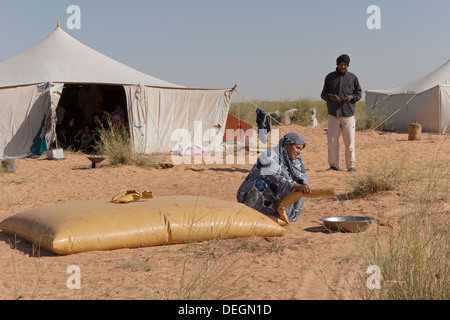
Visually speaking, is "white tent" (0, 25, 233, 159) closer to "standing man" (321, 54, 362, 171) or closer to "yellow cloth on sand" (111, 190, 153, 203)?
"standing man" (321, 54, 362, 171)

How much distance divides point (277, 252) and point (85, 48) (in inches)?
426

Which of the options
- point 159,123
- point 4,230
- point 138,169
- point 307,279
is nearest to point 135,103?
point 159,123

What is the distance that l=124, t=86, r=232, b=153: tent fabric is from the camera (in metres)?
11.4

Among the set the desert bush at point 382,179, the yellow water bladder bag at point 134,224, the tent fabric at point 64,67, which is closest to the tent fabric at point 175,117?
the tent fabric at point 64,67

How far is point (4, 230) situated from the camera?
455 cm

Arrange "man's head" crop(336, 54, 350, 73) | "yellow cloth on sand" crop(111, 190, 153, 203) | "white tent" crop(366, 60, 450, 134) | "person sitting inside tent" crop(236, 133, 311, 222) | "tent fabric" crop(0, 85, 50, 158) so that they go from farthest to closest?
1. "white tent" crop(366, 60, 450, 134)
2. "tent fabric" crop(0, 85, 50, 158)
3. "man's head" crop(336, 54, 350, 73)
4. "person sitting inside tent" crop(236, 133, 311, 222)
5. "yellow cloth on sand" crop(111, 190, 153, 203)

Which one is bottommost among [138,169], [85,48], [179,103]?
[138,169]

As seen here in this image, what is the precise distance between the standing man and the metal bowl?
11.7 ft

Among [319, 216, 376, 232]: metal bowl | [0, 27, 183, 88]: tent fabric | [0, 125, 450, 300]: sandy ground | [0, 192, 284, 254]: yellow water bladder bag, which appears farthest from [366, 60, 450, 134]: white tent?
[0, 192, 284, 254]: yellow water bladder bag

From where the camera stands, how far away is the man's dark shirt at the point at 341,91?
8047 millimetres

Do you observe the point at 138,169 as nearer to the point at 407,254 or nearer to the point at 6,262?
the point at 6,262

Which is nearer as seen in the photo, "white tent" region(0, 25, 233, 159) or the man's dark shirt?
the man's dark shirt

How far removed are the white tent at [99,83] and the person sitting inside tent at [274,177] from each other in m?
6.07

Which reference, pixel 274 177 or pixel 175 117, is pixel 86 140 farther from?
pixel 274 177
